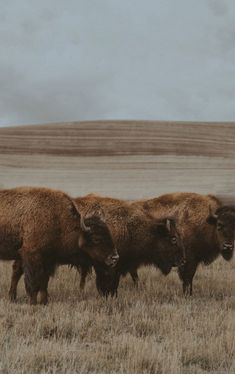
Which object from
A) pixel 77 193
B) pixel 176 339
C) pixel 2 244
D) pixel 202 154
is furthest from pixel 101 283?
pixel 202 154

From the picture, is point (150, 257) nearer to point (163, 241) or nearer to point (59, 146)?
point (163, 241)

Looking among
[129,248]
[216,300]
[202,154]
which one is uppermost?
[202,154]

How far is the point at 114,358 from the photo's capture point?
7.31 m

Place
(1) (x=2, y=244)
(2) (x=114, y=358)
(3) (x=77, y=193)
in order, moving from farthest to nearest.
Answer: (3) (x=77, y=193) → (1) (x=2, y=244) → (2) (x=114, y=358)

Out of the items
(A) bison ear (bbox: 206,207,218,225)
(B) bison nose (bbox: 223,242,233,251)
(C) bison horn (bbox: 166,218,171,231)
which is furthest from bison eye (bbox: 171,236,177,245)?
(B) bison nose (bbox: 223,242,233,251)

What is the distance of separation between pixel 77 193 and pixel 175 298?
8.85 meters

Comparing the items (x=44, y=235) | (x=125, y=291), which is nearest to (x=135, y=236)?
(x=125, y=291)

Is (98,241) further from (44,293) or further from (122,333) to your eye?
(122,333)

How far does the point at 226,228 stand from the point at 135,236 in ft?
6.08

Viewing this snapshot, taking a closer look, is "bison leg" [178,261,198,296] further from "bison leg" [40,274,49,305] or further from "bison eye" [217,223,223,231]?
"bison leg" [40,274,49,305]

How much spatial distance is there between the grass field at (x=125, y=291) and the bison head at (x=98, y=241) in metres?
0.79

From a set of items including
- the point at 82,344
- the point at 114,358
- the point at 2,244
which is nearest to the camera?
the point at 114,358

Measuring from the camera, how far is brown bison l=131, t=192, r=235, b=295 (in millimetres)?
13531

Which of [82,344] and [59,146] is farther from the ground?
[59,146]
